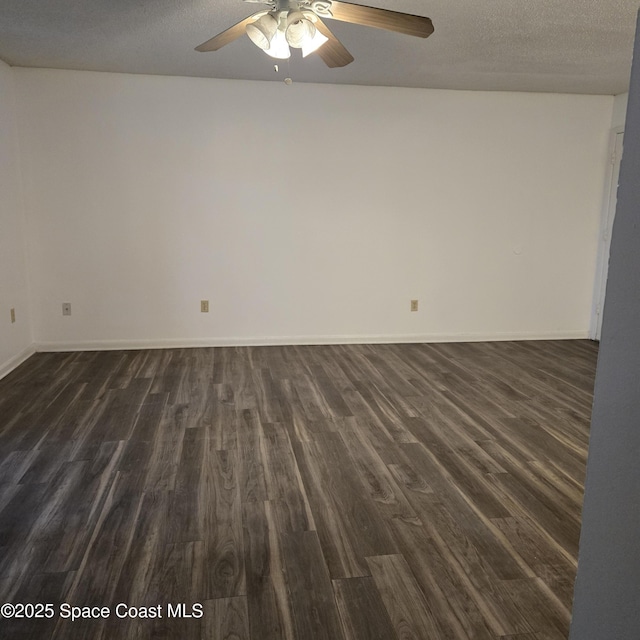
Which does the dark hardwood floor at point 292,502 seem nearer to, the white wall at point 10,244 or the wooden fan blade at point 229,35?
the white wall at point 10,244

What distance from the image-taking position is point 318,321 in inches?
205

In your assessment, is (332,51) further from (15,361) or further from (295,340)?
(15,361)

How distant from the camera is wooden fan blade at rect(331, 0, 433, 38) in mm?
2307

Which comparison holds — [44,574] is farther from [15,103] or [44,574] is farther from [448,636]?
Result: [15,103]

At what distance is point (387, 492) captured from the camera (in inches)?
97.9

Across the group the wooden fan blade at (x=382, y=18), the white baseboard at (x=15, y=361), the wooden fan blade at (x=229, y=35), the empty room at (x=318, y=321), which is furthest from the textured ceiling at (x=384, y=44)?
the white baseboard at (x=15, y=361)

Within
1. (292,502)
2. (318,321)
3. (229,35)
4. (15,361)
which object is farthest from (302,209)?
(292,502)

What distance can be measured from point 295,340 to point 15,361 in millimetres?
2329

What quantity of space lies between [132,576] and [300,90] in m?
4.14

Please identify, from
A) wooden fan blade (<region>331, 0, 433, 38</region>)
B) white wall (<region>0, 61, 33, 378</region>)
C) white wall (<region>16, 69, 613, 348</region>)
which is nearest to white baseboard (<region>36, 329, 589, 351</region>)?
white wall (<region>16, 69, 613, 348</region>)

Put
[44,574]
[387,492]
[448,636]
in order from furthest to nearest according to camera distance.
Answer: [387,492] < [44,574] < [448,636]

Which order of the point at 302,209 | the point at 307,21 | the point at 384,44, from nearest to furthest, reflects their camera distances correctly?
1. the point at 307,21
2. the point at 384,44
3. the point at 302,209

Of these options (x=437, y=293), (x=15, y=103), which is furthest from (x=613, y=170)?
(x=15, y=103)

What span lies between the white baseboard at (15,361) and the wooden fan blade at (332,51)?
126 inches
